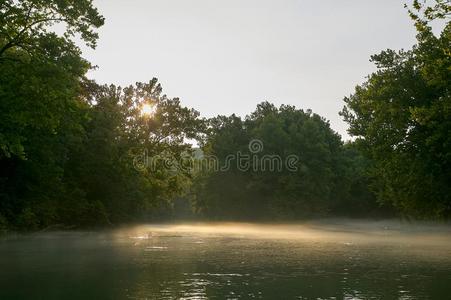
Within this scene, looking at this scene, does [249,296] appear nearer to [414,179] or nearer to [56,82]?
[56,82]

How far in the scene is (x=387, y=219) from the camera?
11181 cm

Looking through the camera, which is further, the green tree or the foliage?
the foliage

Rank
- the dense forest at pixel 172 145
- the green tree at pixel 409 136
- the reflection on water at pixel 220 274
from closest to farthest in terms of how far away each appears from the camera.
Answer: the reflection on water at pixel 220 274 → the dense forest at pixel 172 145 → the green tree at pixel 409 136

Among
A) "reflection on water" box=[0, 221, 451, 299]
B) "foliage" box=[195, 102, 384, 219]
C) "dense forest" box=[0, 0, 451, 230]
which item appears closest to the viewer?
"reflection on water" box=[0, 221, 451, 299]

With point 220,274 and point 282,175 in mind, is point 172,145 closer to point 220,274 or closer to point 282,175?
point 282,175

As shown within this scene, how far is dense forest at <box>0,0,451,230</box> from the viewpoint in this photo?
30.9 meters

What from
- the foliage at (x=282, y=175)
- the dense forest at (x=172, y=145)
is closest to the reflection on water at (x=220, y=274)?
the dense forest at (x=172, y=145)

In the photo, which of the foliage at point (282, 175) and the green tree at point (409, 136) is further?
the foliage at point (282, 175)

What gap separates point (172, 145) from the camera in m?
80.9

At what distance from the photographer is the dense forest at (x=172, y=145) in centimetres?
3091

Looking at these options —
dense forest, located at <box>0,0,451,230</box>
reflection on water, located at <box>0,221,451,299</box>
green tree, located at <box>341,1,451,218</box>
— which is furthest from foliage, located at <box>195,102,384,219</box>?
reflection on water, located at <box>0,221,451,299</box>

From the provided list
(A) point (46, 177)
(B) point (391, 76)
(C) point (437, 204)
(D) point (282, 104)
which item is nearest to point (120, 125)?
(A) point (46, 177)

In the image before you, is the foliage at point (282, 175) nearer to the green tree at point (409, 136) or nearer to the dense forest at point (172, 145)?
the dense forest at point (172, 145)

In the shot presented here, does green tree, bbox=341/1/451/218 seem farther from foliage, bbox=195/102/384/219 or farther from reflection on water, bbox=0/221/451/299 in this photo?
foliage, bbox=195/102/384/219
